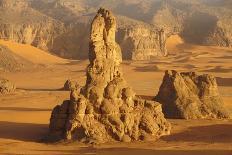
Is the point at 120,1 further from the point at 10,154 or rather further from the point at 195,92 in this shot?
the point at 10,154

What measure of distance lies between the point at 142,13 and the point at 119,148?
65.2 m

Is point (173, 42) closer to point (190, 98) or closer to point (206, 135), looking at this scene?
point (190, 98)

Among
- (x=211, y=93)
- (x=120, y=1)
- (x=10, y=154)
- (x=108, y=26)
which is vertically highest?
(x=120, y=1)

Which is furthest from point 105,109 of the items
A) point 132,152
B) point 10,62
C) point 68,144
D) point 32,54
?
point 32,54

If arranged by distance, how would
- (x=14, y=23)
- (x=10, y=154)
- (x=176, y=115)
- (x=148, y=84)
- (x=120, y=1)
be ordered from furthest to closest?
(x=120, y=1), (x=14, y=23), (x=148, y=84), (x=176, y=115), (x=10, y=154)

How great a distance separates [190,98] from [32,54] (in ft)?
117

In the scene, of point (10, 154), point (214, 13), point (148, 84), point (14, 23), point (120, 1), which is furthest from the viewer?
point (120, 1)

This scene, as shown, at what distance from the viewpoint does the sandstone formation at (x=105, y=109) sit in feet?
52.3

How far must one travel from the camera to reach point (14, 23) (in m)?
57.0

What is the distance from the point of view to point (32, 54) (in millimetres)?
54406

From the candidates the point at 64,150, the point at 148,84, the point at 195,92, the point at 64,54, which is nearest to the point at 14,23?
the point at 64,54

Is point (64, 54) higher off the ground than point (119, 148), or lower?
higher

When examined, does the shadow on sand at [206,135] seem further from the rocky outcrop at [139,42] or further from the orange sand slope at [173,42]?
the orange sand slope at [173,42]

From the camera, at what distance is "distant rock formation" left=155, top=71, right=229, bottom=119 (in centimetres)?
2023
